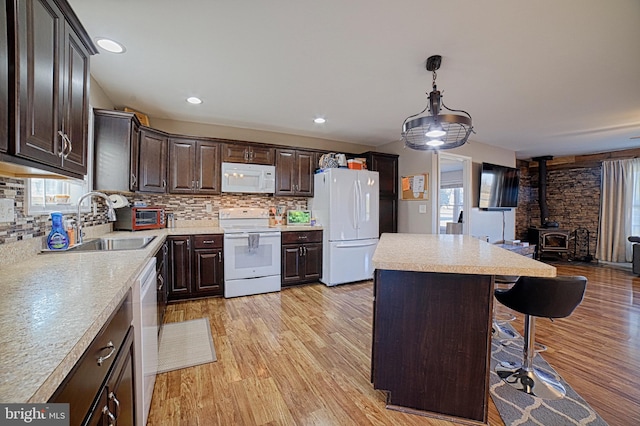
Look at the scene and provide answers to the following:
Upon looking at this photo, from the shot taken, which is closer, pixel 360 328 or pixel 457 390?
pixel 457 390

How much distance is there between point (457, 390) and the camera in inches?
62.1

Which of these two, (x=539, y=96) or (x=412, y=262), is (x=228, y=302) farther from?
(x=539, y=96)

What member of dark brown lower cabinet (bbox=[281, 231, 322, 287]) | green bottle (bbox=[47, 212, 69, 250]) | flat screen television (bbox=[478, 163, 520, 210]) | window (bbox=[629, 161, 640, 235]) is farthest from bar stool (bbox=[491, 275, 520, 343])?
window (bbox=[629, 161, 640, 235])

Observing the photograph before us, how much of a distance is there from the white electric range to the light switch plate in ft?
6.78

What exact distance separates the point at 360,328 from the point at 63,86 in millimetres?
2752

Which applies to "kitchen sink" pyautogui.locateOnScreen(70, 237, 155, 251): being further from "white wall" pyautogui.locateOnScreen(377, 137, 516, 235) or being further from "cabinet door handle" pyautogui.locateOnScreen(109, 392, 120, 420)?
"white wall" pyautogui.locateOnScreen(377, 137, 516, 235)

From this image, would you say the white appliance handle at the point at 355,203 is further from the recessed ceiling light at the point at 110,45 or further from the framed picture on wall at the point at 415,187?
the recessed ceiling light at the point at 110,45

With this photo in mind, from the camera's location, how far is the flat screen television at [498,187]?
5.06m

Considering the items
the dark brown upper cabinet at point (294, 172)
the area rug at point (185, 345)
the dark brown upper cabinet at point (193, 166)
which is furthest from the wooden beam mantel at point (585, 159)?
the area rug at point (185, 345)

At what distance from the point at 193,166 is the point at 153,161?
469 mm

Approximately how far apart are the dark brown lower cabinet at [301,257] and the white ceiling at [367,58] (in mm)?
1662

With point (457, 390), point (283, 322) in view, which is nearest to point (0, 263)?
point (283, 322)

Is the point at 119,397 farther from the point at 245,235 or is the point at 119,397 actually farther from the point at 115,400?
the point at 245,235

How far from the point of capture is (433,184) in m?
4.30
